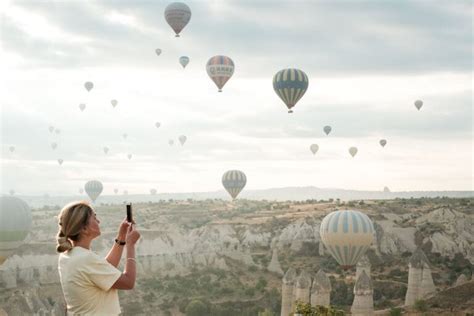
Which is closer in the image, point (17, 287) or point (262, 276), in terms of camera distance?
point (17, 287)

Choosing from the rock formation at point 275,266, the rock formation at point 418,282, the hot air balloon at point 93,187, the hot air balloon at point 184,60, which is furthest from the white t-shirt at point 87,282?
the hot air balloon at point 93,187

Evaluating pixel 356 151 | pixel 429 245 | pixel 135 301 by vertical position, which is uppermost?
pixel 356 151

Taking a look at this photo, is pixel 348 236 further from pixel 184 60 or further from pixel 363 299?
pixel 184 60

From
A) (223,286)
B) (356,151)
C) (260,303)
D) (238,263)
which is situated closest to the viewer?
(260,303)

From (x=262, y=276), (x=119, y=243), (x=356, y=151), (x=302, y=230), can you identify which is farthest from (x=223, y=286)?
(x=119, y=243)

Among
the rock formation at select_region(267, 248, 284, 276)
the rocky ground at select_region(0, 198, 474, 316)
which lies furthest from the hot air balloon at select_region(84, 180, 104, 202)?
the rock formation at select_region(267, 248, 284, 276)

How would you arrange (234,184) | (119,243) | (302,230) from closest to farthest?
(119,243)
(302,230)
(234,184)

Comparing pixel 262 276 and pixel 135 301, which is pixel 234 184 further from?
pixel 135 301

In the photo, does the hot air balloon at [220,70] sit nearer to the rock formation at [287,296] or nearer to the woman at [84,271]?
the rock formation at [287,296]
